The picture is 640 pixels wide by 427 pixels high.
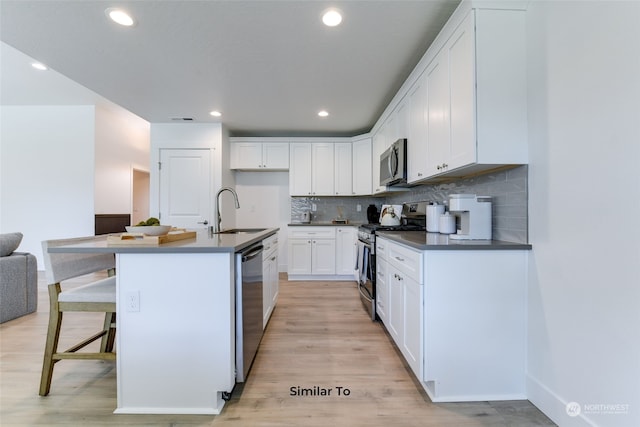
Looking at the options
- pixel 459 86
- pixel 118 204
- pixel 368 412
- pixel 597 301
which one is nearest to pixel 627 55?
pixel 459 86

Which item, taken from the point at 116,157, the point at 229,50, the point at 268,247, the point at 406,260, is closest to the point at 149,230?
the point at 268,247

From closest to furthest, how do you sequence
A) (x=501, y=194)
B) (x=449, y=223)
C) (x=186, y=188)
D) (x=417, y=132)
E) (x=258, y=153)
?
1. (x=501, y=194)
2. (x=449, y=223)
3. (x=417, y=132)
4. (x=186, y=188)
5. (x=258, y=153)

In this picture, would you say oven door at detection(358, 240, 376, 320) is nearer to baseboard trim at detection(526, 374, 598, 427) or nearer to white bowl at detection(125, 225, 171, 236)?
baseboard trim at detection(526, 374, 598, 427)

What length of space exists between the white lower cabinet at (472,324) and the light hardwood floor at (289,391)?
0.11 metres

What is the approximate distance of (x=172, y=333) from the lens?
1.50 metres

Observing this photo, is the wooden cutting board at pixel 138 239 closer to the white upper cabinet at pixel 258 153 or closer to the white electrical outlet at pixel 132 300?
the white electrical outlet at pixel 132 300

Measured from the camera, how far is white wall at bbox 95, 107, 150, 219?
4941 mm

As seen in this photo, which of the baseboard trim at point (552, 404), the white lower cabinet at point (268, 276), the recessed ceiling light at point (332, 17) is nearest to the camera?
the baseboard trim at point (552, 404)

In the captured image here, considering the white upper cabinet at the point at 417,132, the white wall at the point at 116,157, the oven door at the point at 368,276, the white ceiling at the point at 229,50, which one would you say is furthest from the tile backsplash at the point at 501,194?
the white wall at the point at 116,157

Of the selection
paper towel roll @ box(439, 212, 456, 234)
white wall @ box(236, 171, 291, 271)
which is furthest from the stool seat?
white wall @ box(236, 171, 291, 271)

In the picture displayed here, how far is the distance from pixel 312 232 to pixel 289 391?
9.16 feet

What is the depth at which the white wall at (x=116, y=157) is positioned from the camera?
4941mm

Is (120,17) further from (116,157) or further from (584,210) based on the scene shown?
(116,157)

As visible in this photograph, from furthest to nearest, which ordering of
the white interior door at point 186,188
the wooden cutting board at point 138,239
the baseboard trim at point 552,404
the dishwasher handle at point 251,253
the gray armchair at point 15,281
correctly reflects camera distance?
the white interior door at point 186,188, the gray armchair at point 15,281, the dishwasher handle at point 251,253, the wooden cutting board at point 138,239, the baseboard trim at point 552,404
